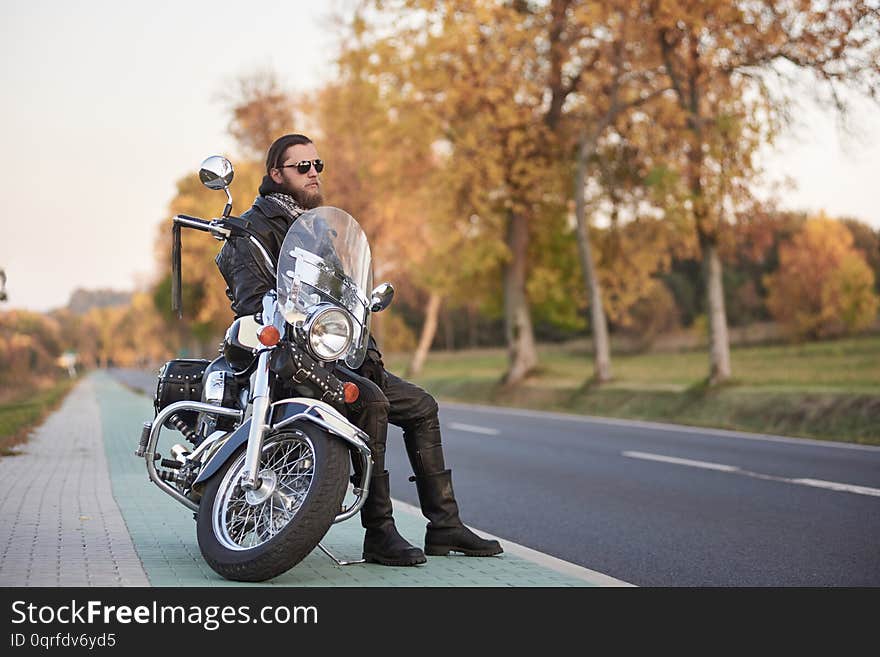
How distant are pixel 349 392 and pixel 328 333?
304mm

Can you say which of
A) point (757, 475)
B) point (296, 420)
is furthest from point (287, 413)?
point (757, 475)

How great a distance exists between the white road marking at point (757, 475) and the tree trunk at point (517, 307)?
1593 cm

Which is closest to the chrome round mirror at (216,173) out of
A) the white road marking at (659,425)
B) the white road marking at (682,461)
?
the white road marking at (682,461)

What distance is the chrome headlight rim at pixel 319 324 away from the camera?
17.8ft

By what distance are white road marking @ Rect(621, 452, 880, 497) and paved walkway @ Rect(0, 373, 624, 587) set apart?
374cm

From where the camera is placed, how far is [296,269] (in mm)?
5570

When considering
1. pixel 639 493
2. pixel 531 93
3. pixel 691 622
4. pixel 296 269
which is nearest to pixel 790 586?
pixel 691 622

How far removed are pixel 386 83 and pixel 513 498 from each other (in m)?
18.3

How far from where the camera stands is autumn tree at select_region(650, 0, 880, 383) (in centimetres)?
1908

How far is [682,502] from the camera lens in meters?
9.52

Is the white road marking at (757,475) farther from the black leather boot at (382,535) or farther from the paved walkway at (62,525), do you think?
the paved walkway at (62,525)

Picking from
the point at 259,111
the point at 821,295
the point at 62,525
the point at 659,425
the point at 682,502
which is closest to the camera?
the point at 62,525

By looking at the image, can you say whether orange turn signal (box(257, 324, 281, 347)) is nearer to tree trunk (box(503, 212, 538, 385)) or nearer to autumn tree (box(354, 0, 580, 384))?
autumn tree (box(354, 0, 580, 384))

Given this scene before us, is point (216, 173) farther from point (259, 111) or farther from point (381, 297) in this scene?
point (259, 111)
